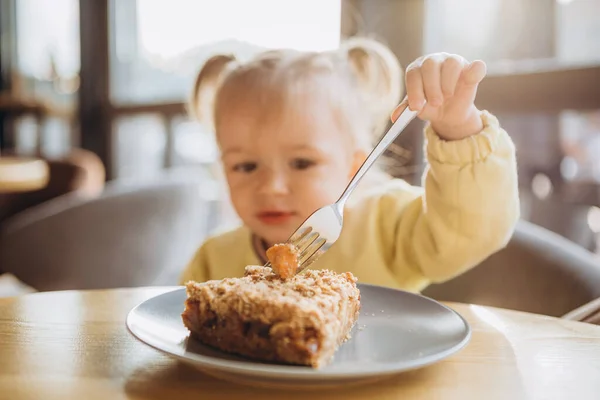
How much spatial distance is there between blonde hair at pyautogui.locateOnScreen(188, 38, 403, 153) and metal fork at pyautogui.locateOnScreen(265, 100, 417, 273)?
1.26ft

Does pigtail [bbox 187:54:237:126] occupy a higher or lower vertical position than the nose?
higher

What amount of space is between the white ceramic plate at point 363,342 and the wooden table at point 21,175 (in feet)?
5.72

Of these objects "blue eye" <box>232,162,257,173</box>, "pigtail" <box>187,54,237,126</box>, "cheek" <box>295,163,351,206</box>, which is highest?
"pigtail" <box>187,54,237,126</box>

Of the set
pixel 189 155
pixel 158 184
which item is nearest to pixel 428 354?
pixel 158 184

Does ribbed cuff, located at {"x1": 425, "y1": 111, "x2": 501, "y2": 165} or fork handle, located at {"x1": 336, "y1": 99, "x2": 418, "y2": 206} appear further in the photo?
ribbed cuff, located at {"x1": 425, "y1": 111, "x2": 501, "y2": 165}

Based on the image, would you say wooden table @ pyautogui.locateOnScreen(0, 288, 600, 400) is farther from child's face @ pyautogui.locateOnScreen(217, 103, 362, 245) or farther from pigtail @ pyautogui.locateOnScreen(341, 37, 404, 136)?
pigtail @ pyautogui.locateOnScreen(341, 37, 404, 136)

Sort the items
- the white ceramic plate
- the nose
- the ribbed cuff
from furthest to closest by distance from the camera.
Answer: the nose → the ribbed cuff → the white ceramic plate

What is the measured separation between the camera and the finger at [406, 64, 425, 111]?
74 cm

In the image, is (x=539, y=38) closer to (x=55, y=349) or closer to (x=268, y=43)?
(x=268, y=43)

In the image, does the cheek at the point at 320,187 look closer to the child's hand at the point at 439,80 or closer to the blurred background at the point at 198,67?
the child's hand at the point at 439,80

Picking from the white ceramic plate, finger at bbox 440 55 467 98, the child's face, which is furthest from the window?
the white ceramic plate

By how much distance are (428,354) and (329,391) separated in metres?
0.10

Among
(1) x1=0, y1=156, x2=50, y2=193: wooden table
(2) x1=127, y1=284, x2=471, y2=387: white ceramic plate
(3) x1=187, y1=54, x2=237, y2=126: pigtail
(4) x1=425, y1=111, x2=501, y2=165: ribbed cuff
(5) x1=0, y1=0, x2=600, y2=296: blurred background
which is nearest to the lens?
(2) x1=127, y1=284, x2=471, y2=387: white ceramic plate

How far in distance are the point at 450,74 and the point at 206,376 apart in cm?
47
